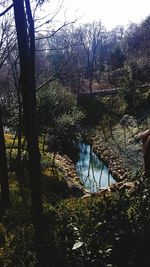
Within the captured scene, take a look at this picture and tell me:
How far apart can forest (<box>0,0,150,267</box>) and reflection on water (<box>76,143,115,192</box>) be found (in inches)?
2.1

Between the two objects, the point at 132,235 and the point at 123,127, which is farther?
the point at 123,127

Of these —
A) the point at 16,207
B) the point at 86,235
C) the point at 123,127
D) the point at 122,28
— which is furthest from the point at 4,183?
the point at 122,28

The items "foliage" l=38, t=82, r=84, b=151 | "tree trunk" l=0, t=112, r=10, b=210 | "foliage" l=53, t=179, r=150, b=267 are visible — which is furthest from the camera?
"foliage" l=38, t=82, r=84, b=151

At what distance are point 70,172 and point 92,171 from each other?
1.94 metres

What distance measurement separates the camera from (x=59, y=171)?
1648 cm

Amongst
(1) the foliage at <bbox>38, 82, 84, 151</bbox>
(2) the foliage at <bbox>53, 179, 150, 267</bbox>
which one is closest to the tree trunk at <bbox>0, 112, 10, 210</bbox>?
(2) the foliage at <bbox>53, 179, 150, 267</bbox>

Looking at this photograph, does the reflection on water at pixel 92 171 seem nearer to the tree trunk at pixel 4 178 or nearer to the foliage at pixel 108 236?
the tree trunk at pixel 4 178

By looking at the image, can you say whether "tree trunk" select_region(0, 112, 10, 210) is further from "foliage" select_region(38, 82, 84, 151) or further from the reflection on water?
"foliage" select_region(38, 82, 84, 151)

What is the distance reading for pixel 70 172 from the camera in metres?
18.2

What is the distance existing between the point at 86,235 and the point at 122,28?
242 ft

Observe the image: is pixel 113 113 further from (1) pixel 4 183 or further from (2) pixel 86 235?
(2) pixel 86 235

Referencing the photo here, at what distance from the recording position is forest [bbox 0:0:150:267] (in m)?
5.27

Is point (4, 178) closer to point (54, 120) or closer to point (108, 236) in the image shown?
point (108, 236)

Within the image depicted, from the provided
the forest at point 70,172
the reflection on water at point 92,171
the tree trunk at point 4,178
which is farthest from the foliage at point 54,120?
the tree trunk at point 4,178
